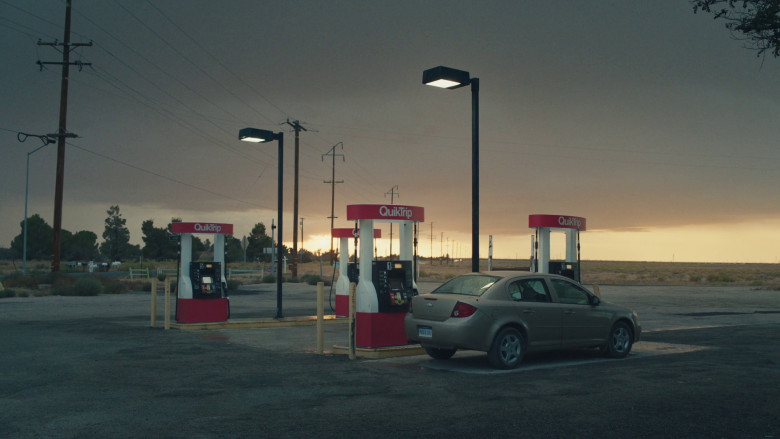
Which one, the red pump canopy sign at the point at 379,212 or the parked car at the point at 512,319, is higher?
the red pump canopy sign at the point at 379,212

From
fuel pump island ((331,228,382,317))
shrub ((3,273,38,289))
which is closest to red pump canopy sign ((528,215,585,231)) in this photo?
fuel pump island ((331,228,382,317))

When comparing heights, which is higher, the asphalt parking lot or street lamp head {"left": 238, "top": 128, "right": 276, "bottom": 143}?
street lamp head {"left": 238, "top": 128, "right": 276, "bottom": 143}

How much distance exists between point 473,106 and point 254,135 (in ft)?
23.4

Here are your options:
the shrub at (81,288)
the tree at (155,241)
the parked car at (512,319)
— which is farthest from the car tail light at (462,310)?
the tree at (155,241)

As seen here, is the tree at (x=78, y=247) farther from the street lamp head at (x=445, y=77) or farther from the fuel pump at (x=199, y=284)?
the street lamp head at (x=445, y=77)

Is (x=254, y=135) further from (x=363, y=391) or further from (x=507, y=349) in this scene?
(x=363, y=391)

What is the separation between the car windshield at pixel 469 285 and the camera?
11.7 m

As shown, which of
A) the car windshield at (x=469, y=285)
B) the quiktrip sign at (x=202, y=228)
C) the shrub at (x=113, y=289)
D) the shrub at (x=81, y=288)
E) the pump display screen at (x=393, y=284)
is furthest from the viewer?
the shrub at (x=113, y=289)

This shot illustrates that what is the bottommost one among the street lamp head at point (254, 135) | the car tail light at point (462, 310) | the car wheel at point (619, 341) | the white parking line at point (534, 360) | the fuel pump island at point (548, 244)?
the white parking line at point (534, 360)

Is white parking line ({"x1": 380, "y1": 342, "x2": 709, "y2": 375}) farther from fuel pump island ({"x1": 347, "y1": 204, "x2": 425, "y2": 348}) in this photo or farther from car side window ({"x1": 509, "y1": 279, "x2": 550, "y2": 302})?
car side window ({"x1": 509, "y1": 279, "x2": 550, "y2": 302})

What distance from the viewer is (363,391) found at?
9.27 metres

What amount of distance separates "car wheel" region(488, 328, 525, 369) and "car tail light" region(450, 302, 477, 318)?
1.99 ft

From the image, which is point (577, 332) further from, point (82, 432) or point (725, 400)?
point (82, 432)

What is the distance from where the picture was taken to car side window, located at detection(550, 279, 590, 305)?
12477 millimetres
